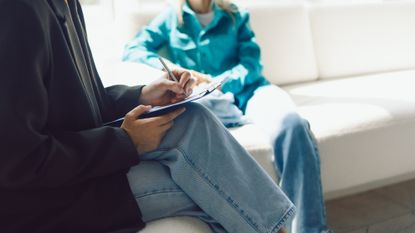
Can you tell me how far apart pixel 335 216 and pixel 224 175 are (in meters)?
0.88

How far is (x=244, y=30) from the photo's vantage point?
1657mm

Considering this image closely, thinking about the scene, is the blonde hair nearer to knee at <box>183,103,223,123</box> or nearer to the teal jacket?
the teal jacket

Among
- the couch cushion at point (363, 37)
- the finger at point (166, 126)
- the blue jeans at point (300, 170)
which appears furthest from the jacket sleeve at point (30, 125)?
the couch cushion at point (363, 37)

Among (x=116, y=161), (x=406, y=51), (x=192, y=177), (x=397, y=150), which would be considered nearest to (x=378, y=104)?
(x=397, y=150)

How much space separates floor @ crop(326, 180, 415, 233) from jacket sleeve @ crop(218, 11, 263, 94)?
1.96 feet

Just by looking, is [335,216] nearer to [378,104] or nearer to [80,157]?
[378,104]

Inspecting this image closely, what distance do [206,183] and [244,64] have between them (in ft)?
2.82

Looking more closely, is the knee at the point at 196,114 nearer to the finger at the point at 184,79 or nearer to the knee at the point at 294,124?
the finger at the point at 184,79

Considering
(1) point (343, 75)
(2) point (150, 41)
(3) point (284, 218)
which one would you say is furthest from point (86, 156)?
(1) point (343, 75)

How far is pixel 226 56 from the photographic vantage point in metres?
1.64

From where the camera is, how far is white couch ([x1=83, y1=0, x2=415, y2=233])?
134 cm

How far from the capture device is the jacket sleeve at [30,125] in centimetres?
62

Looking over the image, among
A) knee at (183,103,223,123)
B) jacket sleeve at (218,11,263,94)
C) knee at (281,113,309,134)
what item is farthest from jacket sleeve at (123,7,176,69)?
knee at (183,103,223,123)

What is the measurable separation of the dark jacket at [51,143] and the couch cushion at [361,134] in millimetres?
759
